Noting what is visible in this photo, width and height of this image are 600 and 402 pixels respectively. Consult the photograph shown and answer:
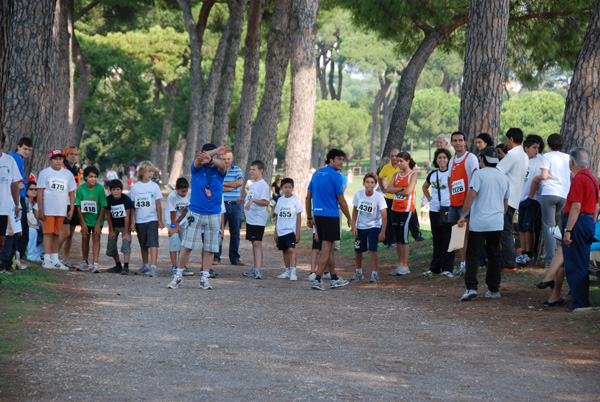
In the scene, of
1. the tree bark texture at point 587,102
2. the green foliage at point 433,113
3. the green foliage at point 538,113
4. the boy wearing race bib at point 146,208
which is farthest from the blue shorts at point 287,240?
the green foliage at point 433,113

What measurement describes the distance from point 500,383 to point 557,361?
1.00 m

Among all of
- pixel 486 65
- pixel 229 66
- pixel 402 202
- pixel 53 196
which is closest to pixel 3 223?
pixel 53 196

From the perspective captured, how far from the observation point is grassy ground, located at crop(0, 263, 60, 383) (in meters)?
6.47

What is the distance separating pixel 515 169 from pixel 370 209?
2.12 meters

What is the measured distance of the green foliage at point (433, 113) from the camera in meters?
77.6

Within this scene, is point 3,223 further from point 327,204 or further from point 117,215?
point 327,204

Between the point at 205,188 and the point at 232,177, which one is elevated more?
the point at 232,177

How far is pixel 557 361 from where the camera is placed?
20.5ft

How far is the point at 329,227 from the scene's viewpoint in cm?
1027

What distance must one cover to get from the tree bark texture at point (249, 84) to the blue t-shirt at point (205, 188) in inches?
591

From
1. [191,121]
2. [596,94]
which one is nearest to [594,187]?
[596,94]

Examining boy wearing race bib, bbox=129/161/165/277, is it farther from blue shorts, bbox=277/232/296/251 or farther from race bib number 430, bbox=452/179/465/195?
race bib number 430, bbox=452/179/465/195

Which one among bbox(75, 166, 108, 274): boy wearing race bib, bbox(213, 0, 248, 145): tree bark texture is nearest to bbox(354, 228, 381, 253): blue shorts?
bbox(75, 166, 108, 274): boy wearing race bib

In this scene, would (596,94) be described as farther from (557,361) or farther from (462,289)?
(557,361)
